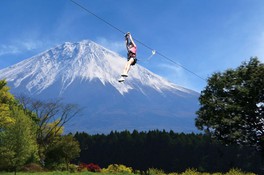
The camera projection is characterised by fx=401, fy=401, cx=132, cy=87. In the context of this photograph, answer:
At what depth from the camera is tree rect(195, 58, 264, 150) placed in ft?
111

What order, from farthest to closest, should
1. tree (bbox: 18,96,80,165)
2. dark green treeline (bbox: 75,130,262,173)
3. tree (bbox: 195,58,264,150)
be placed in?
dark green treeline (bbox: 75,130,262,173) → tree (bbox: 18,96,80,165) → tree (bbox: 195,58,264,150)

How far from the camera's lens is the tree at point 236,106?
3397 centimetres

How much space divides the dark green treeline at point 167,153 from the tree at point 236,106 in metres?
52.1

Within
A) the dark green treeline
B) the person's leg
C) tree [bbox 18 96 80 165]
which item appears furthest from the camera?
the dark green treeline

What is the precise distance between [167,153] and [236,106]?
64.2 m

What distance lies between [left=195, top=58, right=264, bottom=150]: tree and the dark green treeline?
52.1 m

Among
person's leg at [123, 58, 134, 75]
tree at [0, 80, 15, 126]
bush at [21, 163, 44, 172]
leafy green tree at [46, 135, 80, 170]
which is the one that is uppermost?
tree at [0, 80, 15, 126]

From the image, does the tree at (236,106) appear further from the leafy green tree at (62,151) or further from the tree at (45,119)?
the tree at (45,119)

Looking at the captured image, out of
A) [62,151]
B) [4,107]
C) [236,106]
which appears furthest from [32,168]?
[236,106]

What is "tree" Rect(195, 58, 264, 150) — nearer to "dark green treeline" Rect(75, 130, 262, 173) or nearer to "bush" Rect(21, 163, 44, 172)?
"bush" Rect(21, 163, 44, 172)

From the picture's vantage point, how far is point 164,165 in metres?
95.9

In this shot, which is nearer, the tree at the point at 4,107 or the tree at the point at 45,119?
the tree at the point at 4,107

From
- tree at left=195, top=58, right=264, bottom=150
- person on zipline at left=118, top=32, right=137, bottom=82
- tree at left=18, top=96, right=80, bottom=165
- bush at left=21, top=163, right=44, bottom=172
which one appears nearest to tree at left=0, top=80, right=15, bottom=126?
bush at left=21, top=163, right=44, bottom=172

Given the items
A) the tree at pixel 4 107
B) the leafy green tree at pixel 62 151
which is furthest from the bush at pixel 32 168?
the tree at pixel 4 107
